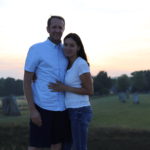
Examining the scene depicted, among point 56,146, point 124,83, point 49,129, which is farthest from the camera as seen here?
point 124,83

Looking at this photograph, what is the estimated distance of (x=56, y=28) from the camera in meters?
4.74

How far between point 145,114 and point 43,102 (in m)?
12.0

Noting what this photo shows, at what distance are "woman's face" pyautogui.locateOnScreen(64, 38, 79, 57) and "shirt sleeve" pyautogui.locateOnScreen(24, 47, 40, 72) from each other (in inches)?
13.2

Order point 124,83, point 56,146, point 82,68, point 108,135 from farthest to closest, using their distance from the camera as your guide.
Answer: point 124,83 < point 108,135 < point 56,146 < point 82,68

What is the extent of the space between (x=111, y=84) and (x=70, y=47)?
34.0 meters

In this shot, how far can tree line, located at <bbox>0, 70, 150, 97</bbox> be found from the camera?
31.2 m

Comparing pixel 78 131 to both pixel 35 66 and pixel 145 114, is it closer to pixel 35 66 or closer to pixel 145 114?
pixel 35 66

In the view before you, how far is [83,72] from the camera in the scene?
15.3 ft

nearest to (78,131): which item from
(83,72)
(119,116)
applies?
(83,72)

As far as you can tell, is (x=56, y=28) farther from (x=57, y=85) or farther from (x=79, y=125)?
(x=79, y=125)

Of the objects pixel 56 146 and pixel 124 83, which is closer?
pixel 56 146

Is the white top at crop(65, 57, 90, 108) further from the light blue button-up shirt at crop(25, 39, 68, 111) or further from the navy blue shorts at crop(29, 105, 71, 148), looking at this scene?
the navy blue shorts at crop(29, 105, 71, 148)

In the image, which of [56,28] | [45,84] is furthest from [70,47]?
[45,84]

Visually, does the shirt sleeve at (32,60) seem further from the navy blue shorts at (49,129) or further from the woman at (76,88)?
the navy blue shorts at (49,129)
